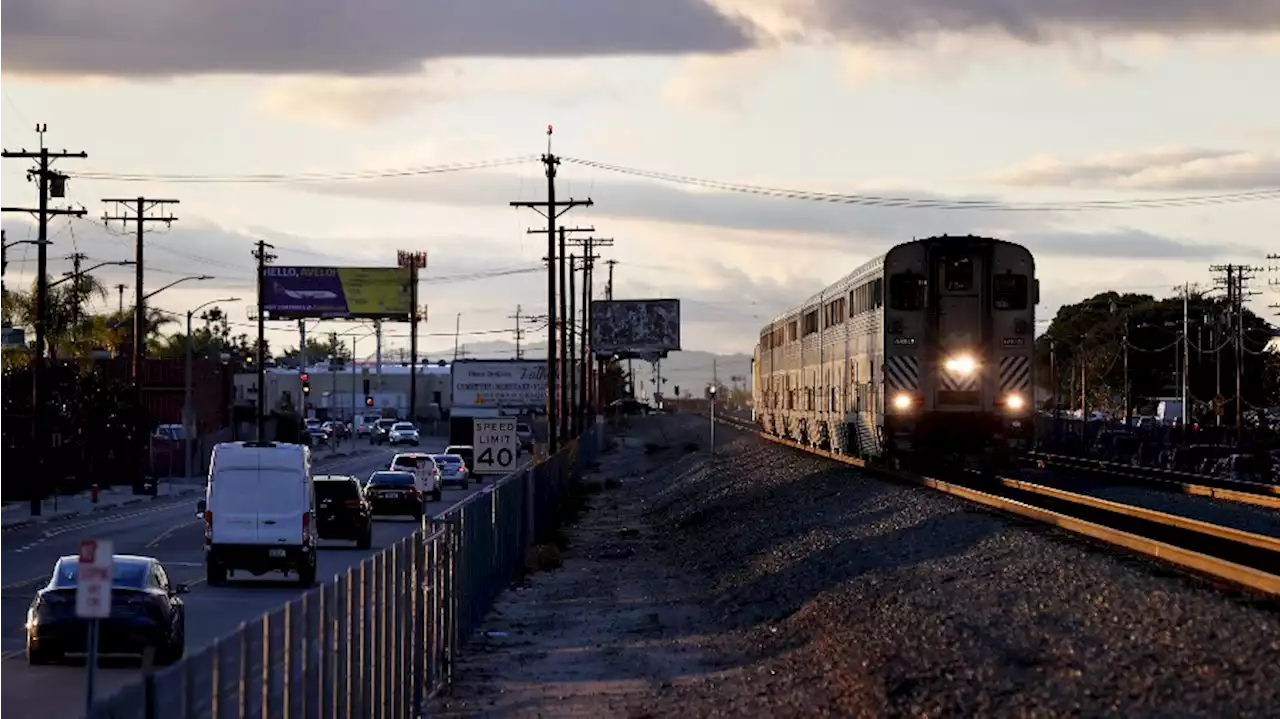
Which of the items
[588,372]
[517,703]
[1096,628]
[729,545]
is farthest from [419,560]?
[588,372]

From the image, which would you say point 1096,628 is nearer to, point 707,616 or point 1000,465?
point 707,616

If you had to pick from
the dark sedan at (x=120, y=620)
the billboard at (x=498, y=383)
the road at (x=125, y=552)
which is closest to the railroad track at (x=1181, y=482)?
the road at (x=125, y=552)

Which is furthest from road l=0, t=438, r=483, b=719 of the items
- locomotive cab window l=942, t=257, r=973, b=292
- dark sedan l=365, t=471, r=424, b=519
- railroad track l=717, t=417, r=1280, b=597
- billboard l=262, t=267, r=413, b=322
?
billboard l=262, t=267, r=413, b=322

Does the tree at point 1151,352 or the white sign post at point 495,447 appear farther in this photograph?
the tree at point 1151,352

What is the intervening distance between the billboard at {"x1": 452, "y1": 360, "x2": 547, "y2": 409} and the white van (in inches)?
3095

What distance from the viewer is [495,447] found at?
3941 centimetres

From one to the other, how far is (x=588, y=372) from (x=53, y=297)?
40834 mm

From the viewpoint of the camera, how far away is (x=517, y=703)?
19766 millimetres

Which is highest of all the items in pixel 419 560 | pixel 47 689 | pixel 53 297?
pixel 53 297

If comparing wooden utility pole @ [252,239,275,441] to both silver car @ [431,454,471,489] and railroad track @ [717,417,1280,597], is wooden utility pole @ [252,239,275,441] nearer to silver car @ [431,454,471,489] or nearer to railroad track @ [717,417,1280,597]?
silver car @ [431,454,471,489]

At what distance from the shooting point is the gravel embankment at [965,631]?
14.0 meters

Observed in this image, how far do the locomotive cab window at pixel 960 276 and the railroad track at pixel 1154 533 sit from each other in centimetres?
364

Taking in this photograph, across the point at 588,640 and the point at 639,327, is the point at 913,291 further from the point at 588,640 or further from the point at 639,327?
the point at 639,327

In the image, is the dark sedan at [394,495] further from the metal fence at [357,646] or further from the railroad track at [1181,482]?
the metal fence at [357,646]
